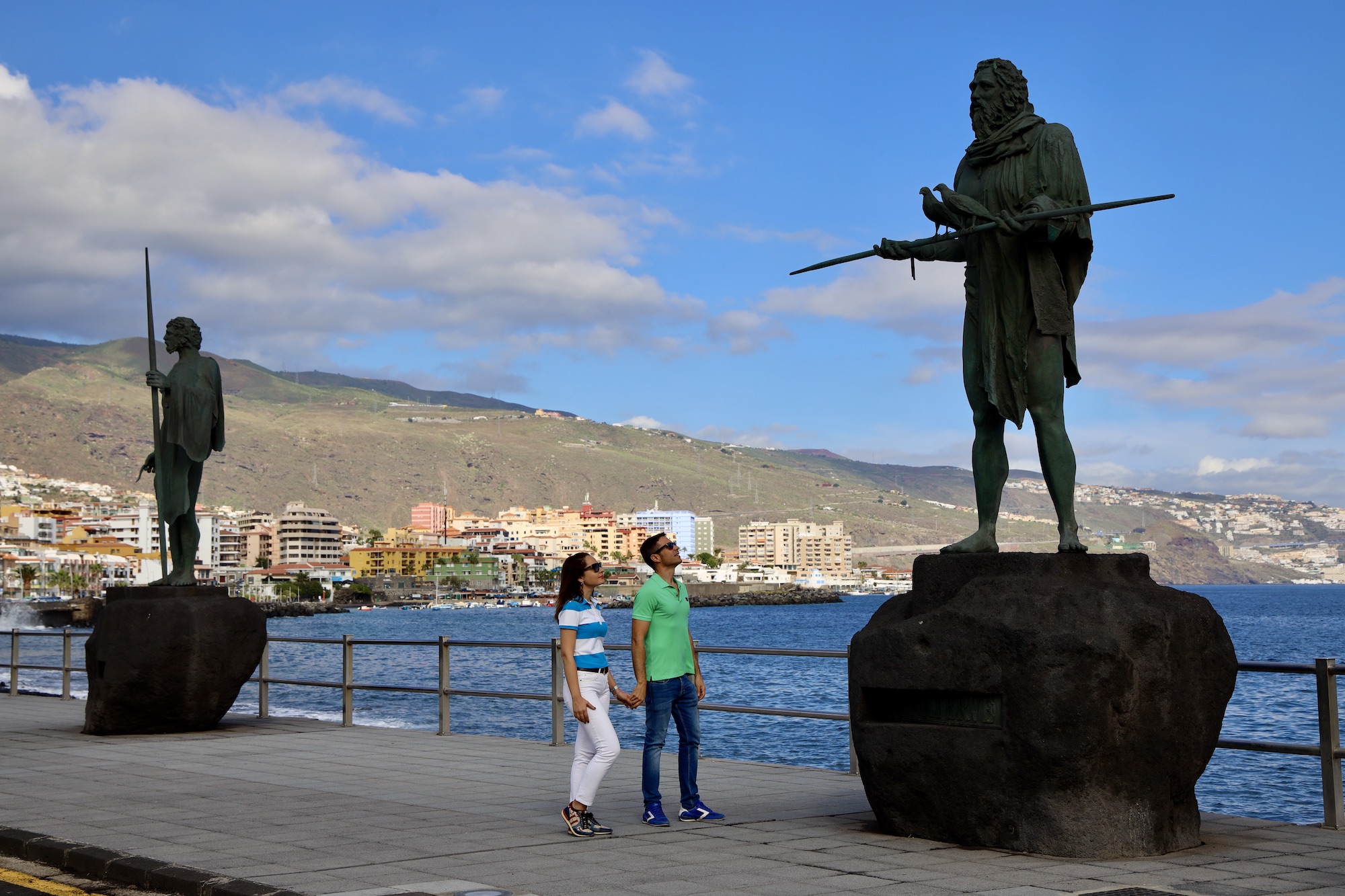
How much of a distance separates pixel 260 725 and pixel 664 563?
24.2ft

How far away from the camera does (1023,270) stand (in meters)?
7.28

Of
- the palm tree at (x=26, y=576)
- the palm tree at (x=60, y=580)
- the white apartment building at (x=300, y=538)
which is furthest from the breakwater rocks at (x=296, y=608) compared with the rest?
the white apartment building at (x=300, y=538)

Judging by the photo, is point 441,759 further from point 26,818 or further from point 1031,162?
point 1031,162

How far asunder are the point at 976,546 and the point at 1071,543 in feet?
1.71

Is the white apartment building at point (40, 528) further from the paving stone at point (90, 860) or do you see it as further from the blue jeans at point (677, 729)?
the blue jeans at point (677, 729)

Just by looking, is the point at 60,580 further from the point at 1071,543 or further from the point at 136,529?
the point at 1071,543

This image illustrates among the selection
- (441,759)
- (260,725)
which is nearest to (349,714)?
(260,725)

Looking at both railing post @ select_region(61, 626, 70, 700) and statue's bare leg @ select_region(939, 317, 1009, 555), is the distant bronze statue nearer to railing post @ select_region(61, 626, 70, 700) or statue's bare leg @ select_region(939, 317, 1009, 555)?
railing post @ select_region(61, 626, 70, 700)

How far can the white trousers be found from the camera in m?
7.19

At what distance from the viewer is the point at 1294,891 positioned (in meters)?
5.59

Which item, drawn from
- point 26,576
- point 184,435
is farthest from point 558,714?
point 26,576

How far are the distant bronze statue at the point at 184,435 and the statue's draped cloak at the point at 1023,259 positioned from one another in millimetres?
8221

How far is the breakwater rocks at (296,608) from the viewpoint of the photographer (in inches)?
5295

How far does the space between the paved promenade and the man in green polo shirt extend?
237 millimetres
